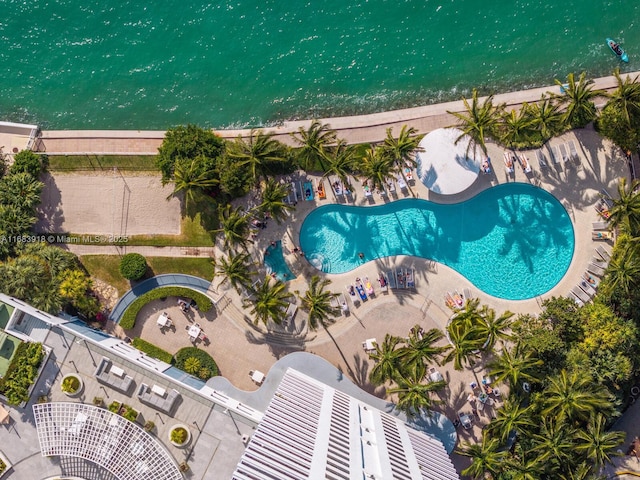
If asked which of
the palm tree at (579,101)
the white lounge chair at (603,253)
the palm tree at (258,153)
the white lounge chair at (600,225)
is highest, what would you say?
the palm tree at (579,101)

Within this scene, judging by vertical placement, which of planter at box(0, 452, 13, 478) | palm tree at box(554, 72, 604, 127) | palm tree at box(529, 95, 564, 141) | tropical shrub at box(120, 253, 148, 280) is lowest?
planter at box(0, 452, 13, 478)

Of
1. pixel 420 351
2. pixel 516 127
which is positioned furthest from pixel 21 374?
pixel 516 127

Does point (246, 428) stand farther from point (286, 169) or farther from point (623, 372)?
point (623, 372)

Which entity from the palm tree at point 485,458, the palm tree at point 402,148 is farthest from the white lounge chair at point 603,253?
the palm tree at point 485,458

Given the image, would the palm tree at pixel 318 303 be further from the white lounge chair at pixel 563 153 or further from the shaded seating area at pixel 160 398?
the white lounge chair at pixel 563 153

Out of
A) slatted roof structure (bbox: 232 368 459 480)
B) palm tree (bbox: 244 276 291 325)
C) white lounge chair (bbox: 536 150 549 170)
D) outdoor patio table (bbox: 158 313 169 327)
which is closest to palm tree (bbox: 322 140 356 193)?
palm tree (bbox: 244 276 291 325)

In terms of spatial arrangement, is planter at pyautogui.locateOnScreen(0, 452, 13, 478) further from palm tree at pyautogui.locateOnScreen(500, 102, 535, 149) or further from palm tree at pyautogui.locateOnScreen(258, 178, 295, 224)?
palm tree at pyautogui.locateOnScreen(500, 102, 535, 149)
